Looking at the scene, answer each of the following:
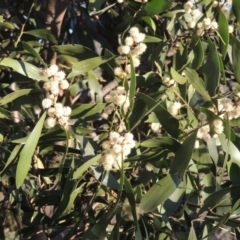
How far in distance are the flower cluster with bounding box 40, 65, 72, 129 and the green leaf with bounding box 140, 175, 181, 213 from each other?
0.17 meters

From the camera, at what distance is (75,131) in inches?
31.0

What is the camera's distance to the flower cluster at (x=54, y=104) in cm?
72

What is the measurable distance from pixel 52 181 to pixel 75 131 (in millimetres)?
401

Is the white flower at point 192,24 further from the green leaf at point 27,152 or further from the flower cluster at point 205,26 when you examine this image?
the green leaf at point 27,152

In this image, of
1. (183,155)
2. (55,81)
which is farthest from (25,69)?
(183,155)

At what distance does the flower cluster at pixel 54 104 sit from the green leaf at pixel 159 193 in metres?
0.17

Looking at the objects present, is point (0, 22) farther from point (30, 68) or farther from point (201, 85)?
point (201, 85)

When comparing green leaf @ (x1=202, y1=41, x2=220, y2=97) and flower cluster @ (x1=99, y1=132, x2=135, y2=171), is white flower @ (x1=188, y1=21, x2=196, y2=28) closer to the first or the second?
green leaf @ (x1=202, y1=41, x2=220, y2=97)

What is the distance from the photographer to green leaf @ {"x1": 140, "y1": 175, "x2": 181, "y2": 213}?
0.75 metres

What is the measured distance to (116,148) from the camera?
27.1 inches

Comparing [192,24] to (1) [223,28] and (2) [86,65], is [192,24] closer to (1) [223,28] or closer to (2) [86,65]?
(1) [223,28]

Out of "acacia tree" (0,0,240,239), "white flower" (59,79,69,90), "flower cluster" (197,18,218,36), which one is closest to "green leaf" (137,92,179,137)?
"acacia tree" (0,0,240,239)

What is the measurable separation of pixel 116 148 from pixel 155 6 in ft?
1.02

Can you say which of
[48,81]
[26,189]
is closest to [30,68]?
[48,81]
